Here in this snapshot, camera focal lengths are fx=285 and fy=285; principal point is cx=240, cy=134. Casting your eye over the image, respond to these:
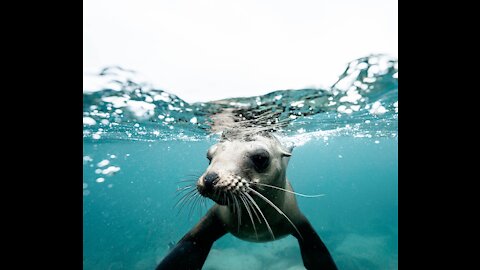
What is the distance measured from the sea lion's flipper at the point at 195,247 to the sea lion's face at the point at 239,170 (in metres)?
1.05

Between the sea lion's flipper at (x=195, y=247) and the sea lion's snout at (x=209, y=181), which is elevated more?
the sea lion's snout at (x=209, y=181)

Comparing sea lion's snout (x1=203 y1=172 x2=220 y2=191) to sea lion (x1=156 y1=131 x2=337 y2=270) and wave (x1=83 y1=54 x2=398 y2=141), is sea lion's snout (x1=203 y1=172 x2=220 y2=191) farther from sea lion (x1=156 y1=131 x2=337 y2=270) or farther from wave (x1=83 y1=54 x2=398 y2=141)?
wave (x1=83 y1=54 x2=398 y2=141)

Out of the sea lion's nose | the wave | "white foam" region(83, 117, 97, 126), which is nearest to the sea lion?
the sea lion's nose

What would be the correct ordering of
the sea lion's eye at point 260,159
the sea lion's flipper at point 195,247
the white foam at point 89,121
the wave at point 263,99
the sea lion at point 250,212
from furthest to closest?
the white foam at point 89,121, the wave at point 263,99, the sea lion's flipper at point 195,247, the sea lion's eye at point 260,159, the sea lion at point 250,212

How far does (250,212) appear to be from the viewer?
3.44 metres

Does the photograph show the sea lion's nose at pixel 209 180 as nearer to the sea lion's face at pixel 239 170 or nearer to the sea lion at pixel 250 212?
the sea lion's face at pixel 239 170

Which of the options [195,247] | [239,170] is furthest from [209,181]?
[195,247]

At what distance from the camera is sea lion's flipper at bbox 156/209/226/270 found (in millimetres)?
3805

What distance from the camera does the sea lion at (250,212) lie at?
10.8 feet

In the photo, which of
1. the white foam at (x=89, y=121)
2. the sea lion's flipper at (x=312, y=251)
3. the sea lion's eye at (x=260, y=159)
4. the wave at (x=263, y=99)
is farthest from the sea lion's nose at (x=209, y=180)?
the white foam at (x=89, y=121)
